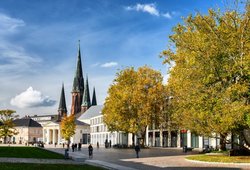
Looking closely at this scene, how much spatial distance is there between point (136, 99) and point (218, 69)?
3833cm

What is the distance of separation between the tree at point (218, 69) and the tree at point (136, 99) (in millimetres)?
34341

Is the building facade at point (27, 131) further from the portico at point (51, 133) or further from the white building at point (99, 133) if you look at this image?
the white building at point (99, 133)

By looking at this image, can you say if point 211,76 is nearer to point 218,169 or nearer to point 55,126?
point 218,169

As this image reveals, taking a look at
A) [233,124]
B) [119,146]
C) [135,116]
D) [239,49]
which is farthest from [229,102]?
[119,146]

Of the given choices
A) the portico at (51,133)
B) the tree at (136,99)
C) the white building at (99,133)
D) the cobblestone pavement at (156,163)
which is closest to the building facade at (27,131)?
the portico at (51,133)

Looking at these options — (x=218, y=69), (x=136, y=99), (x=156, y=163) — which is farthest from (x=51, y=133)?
(x=218, y=69)

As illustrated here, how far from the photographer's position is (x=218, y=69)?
3609 centimetres

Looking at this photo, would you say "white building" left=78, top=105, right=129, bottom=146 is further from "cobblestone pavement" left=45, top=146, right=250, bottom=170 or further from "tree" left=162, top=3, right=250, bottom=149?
"tree" left=162, top=3, right=250, bottom=149

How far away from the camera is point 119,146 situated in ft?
275

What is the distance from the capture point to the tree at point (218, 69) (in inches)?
1346

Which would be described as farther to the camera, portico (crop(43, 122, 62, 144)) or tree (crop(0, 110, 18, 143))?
portico (crop(43, 122, 62, 144))

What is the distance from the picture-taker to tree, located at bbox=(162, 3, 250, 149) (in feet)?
112

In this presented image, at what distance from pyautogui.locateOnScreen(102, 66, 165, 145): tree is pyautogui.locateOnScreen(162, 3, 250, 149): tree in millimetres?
34341

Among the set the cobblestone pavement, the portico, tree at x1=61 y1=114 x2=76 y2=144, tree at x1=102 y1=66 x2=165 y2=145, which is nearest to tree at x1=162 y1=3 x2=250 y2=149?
the cobblestone pavement
